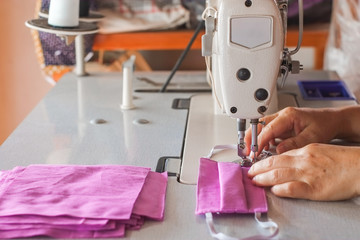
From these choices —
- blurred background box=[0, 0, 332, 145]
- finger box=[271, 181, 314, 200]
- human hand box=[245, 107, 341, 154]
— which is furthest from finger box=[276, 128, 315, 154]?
blurred background box=[0, 0, 332, 145]

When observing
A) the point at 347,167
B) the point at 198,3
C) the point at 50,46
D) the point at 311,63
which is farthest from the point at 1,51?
the point at 347,167

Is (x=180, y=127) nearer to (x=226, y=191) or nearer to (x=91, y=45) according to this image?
(x=226, y=191)

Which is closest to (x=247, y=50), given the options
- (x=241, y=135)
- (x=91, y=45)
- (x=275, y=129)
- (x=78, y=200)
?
(x=241, y=135)

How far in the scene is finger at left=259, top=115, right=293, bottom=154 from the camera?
4.25ft

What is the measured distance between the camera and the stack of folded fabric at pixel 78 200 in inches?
37.6

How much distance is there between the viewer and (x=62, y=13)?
1570 mm

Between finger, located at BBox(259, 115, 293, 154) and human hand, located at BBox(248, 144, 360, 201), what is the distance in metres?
0.16

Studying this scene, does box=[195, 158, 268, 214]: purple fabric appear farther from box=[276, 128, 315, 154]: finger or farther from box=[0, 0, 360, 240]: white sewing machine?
box=[276, 128, 315, 154]: finger

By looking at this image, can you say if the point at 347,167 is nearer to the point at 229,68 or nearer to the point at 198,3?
the point at 229,68

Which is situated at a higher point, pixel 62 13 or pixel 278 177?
pixel 62 13

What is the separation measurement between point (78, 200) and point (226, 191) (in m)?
0.26

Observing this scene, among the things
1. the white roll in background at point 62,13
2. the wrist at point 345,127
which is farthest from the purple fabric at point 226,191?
the white roll in background at point 62,13

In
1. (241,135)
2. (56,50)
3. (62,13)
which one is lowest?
(56,50)

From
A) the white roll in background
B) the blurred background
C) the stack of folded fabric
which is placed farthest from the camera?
the blurred background
